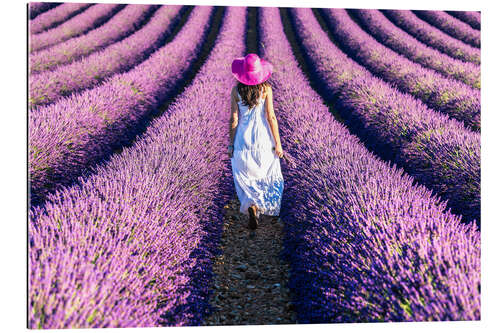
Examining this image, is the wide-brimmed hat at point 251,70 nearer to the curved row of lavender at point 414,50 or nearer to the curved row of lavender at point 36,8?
the curved row of lavender at point 414,50

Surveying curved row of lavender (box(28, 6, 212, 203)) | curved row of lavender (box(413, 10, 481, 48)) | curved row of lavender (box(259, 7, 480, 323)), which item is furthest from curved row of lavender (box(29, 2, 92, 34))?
curved row of lavender (box(413, 10, 481, 48))

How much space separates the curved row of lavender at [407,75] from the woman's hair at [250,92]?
1191mm

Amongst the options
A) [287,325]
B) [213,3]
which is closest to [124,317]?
[287,325]

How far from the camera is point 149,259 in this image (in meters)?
1.88

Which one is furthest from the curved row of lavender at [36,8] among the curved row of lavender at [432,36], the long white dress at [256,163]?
the curved row of lavender at [432,36]

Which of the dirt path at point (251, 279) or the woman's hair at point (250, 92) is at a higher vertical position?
the woman's hair at point (250, 92)

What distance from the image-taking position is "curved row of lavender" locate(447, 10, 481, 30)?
→ 3356mm

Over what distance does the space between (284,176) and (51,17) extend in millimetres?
2467

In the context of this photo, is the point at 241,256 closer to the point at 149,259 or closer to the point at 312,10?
the point at 149,259

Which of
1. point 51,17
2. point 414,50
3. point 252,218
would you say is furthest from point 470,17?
point 51,17

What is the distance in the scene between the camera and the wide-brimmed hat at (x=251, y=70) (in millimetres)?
2697

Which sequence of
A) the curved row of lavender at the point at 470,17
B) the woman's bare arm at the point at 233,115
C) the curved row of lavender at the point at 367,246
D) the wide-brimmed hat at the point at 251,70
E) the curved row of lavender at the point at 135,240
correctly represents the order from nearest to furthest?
the curved row of lavender at the point at 135,240, the curved row of lavender at the point at 367,246, the wide-brimmed hat at the point at 251,70, the woman's bare arm at the point at 233,115, the curved row of lavender at the point at 470,17

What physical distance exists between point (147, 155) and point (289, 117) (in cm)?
151

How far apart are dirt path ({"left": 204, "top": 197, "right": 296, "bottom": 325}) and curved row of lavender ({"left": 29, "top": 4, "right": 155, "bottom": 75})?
2.41 m
